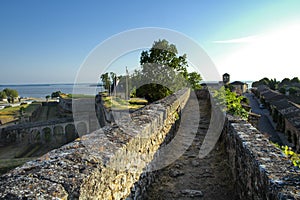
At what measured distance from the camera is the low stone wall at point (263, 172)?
5.96 feet

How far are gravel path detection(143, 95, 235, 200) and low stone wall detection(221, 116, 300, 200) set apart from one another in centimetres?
64

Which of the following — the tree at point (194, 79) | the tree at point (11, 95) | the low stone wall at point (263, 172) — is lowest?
the tree at point (11, 95)

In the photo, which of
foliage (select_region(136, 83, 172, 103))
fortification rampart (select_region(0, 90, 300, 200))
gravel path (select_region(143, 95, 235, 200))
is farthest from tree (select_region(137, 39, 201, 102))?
fortification rampart (select_region(0, 90, 300, 200))

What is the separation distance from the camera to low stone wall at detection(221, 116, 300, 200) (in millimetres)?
1817

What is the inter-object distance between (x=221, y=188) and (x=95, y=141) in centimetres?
254

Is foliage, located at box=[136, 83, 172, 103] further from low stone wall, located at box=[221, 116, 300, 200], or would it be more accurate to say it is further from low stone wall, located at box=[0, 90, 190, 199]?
low stone wall, located at box=[221, 116, 300, 200]

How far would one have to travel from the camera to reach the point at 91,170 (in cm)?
193

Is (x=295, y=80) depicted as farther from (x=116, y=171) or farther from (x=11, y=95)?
(x=11, y=95)

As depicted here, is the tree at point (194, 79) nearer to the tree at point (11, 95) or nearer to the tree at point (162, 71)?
the tree at point (162, 71)

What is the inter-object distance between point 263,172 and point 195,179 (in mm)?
2395

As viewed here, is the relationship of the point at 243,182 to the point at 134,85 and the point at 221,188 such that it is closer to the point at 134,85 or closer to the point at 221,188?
the point at 221,188

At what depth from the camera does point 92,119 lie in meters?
37.1

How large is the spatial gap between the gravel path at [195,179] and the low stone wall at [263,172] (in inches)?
25.0

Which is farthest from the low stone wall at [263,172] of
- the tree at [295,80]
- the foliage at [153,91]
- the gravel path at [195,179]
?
the tree at [295,80]
